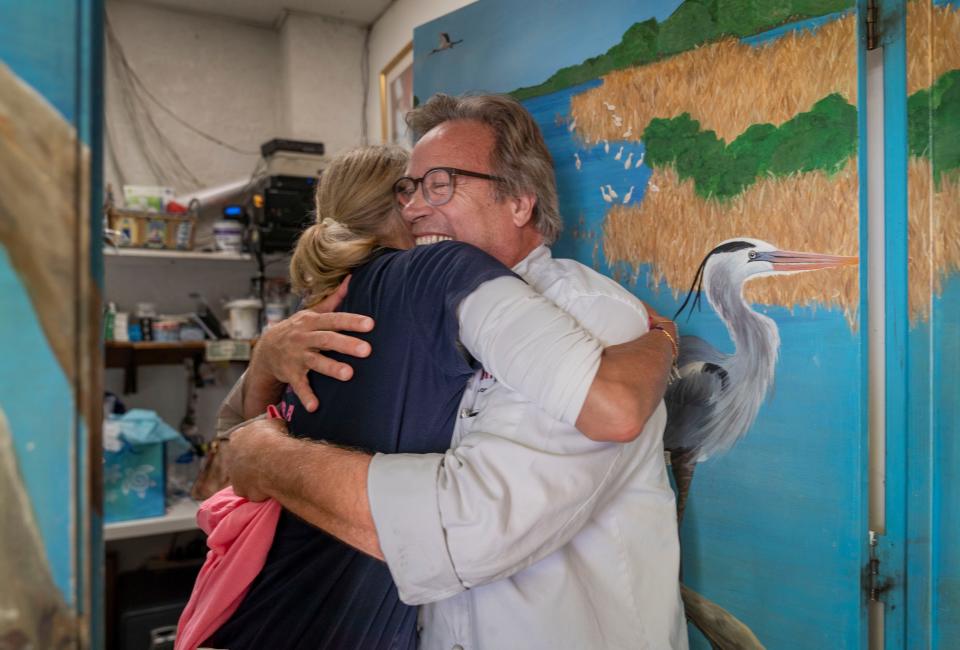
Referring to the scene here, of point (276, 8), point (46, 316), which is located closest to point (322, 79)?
point (276, 8)

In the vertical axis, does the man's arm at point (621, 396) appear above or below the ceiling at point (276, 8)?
below

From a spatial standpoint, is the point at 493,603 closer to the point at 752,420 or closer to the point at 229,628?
the point at 229,628

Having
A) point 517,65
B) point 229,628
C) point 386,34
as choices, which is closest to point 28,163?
point 229,628

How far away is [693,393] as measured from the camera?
133 centimetres

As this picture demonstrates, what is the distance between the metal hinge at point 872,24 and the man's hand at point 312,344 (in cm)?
90

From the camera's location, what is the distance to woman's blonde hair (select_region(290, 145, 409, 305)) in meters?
→ 1.14

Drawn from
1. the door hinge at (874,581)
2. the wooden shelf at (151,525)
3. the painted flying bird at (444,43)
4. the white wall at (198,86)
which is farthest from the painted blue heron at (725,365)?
the white wall at (198,86)

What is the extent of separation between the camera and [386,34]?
3.48 meters

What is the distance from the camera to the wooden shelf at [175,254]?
10.1 ft

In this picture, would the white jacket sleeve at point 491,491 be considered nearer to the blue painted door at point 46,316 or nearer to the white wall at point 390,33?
the blue painted door at point 46,316

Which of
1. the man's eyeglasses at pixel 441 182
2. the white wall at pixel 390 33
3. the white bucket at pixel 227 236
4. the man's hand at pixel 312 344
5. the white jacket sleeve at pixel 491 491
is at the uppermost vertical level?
the white wall at pixel 390 33

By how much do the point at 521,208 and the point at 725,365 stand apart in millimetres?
481

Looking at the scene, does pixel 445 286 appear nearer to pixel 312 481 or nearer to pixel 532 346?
pixel 532 346

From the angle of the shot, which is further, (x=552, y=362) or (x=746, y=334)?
(x=746, y=334)
